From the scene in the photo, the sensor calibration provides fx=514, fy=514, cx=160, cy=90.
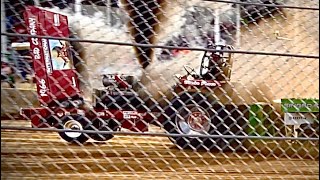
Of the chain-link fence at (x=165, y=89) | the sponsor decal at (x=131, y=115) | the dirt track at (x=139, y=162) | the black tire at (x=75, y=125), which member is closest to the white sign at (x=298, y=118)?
the chain-link fence at (x=165, y=89)

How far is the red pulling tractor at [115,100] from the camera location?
1857 millimetres

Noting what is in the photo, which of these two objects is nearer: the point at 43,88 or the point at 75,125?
the point at 43,88

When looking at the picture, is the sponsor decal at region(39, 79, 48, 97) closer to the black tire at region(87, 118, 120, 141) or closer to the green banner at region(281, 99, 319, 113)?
the black tire at region(87, 118, 120, 141)

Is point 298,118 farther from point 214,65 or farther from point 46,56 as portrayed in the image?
point 46,56

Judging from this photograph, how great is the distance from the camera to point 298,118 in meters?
1.97

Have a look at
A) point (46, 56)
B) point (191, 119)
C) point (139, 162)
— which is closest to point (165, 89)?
point (191, 119)

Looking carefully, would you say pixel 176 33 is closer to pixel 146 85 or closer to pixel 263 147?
pixel 146 85

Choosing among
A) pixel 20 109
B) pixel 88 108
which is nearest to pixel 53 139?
pixel 88 108

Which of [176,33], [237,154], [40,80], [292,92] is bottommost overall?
[237,154]

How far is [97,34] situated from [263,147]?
33.0 inches

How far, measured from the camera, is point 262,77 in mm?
2158

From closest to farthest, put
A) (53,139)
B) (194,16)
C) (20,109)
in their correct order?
(20,109) → (194,16) → (53,139)

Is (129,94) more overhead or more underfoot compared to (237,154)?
more overhead

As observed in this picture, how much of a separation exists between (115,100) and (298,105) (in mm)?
723
